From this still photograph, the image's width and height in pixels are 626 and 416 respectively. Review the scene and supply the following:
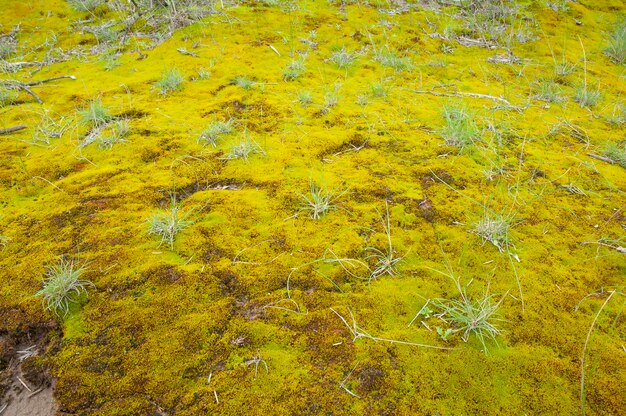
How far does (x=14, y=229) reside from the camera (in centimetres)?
262

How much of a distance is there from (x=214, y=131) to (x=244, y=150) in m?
0.44

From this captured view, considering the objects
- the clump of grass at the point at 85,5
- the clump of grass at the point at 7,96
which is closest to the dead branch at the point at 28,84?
the clump of grass at the point at 7,96

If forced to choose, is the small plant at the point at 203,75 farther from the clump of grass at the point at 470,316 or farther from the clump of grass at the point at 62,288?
the clump of grass at the point at 470,316

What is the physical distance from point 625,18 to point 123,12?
821cm

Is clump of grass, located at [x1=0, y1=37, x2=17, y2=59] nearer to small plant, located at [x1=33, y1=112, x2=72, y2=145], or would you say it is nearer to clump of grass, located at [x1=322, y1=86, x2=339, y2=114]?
small plant, located at [x1=33, y1=112, x2=72, y2=145]

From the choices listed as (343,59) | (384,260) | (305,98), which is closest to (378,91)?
(305,98)

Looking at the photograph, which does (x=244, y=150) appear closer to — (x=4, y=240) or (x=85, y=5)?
(x=4, y=240)

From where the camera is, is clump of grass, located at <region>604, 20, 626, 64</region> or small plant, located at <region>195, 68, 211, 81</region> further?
clump of grass, located at <region>604, 20, 626, 64</region>

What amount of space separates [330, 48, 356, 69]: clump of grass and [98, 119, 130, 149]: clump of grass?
2671 millimetres

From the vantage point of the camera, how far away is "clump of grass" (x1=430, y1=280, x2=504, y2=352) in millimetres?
1865

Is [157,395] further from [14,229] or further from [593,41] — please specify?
[593,41]

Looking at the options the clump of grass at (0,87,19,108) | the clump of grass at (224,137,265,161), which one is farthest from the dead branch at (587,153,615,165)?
the clump of grass at (0,87,19,108)

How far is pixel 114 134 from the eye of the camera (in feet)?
11.6

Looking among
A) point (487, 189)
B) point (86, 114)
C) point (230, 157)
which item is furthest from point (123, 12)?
point (487, 189)
